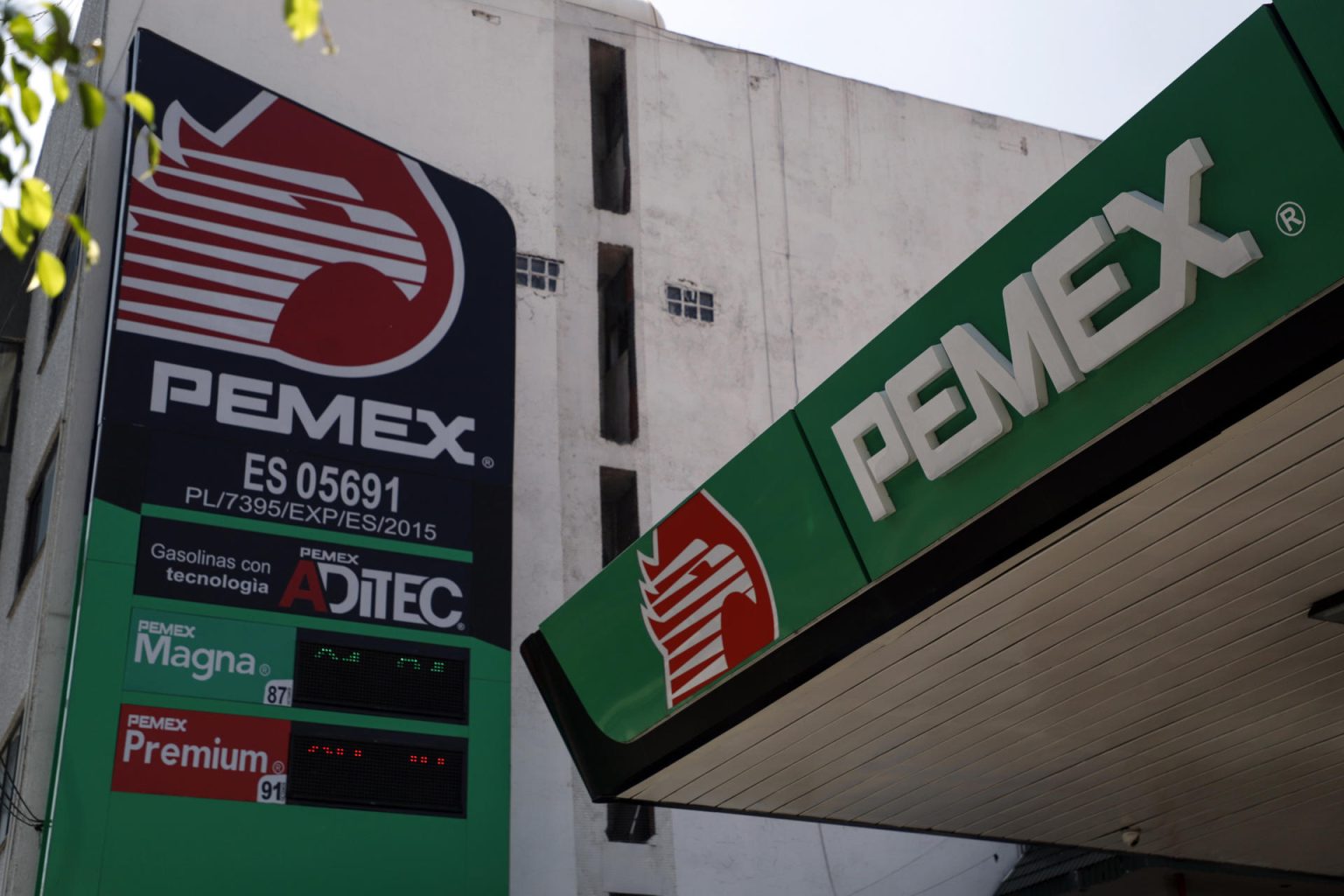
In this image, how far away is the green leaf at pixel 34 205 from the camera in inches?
147

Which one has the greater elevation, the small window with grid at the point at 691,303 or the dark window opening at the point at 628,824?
the small window with grid at the point at 691,303

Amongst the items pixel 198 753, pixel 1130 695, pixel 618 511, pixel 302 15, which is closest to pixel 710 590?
pixel 1130 695

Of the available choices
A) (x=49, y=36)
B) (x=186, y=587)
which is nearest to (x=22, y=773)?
(x=186, y=587)

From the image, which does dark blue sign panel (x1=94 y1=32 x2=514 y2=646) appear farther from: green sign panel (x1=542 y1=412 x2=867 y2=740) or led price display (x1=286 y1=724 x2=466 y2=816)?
green sign panel (x1=542 y1=412 x2=867 y2=740)

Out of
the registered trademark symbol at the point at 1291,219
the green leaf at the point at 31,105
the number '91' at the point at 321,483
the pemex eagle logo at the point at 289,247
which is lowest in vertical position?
the green leaf at the point at 31,105

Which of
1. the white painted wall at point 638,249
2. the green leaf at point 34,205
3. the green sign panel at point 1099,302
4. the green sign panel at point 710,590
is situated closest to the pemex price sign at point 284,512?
the white painted wall at point 638,249

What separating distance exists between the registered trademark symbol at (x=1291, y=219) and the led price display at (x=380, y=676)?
36.4 feet

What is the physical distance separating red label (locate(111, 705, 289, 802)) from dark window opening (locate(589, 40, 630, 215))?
997cm

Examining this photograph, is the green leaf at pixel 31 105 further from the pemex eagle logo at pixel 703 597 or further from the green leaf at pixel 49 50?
the pemex eagle logo at pixel 703 597

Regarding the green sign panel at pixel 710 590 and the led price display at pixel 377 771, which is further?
the led price display at pixel 377 771

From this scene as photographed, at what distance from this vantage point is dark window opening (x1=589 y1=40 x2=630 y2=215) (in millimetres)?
22109

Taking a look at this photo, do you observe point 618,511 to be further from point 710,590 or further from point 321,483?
point 710,590

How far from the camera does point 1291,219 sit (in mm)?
6238

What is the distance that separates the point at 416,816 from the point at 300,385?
466 centimetres
